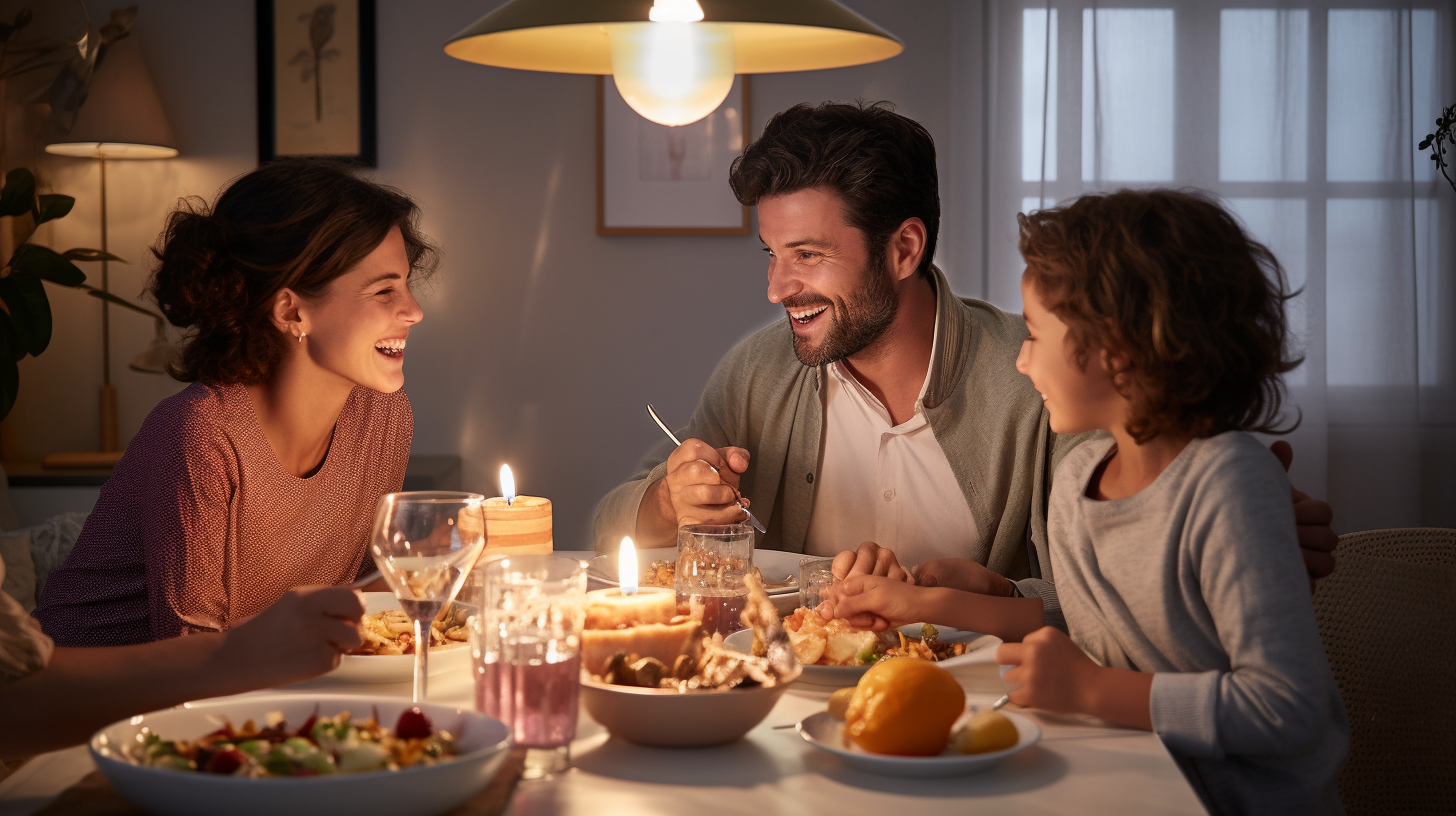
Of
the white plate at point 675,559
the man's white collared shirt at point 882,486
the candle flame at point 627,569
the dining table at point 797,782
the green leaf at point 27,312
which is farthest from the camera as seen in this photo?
the green leaf at point 27,312

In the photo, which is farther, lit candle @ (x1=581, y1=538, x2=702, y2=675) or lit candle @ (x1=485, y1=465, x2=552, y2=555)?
lit candle @ (x1=485, y1=465, x2=552, y2=555)

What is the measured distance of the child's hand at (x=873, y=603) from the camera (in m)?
1.31

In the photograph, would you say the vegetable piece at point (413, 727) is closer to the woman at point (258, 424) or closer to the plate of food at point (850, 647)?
the plate of food at point (850, 647)

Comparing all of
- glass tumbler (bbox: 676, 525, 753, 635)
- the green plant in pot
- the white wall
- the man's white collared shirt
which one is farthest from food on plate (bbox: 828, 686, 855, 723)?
the white wall

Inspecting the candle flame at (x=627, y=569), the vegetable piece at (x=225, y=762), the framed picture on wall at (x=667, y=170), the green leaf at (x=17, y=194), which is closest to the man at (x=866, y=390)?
the candle flame at (x=627, y=569)

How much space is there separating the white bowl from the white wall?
9.60 ft

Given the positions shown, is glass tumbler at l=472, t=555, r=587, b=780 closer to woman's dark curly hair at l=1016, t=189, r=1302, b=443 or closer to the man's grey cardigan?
woman's dark curly hair at l=1016, t=189, r=1302, b=443

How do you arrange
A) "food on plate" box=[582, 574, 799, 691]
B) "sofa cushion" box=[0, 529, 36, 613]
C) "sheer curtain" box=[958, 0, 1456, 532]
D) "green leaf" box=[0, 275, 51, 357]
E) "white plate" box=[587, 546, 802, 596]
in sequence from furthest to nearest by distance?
1. "sheer curtain" box=[958, 0, 1456, 532]
2. "green leaf" box=[0, 275, 51, 357]
3. "sofa cushion" box=[0, 529, 36, 613]
4. "white plate" box=[587, 546, 802, 596]
5. "food on plate" box=[582, 574, 799, 691]

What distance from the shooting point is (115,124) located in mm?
3525

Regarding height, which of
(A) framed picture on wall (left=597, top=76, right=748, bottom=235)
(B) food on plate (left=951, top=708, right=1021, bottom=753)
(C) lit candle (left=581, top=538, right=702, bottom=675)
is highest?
(A) framed picture on wall (left=597, top=76, right=748, bottom=235)

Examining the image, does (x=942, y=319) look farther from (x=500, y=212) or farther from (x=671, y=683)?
(x=500, y=212)

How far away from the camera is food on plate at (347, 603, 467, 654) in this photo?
1.22m

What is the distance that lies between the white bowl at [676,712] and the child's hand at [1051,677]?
0.24m

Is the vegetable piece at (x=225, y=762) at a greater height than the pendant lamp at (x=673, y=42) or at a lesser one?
lesser
